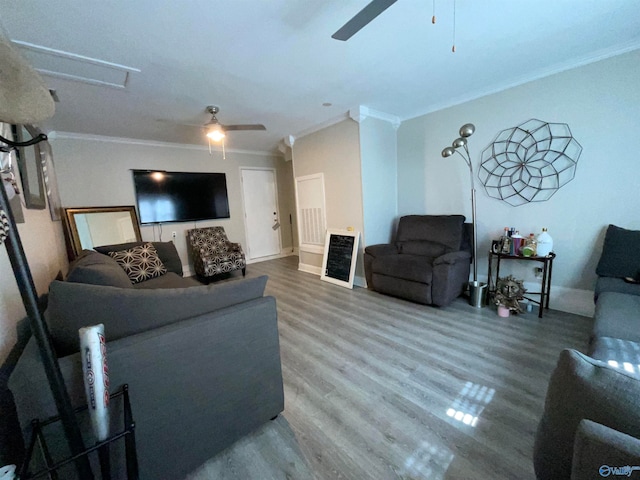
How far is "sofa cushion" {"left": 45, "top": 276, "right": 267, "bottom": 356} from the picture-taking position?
3.20ft

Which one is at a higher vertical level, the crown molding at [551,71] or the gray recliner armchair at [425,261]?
the crown molding at [551,71]

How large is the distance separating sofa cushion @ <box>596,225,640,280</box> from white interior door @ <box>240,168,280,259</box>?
511cm

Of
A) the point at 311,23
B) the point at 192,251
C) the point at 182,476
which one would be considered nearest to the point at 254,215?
the point at 192,251

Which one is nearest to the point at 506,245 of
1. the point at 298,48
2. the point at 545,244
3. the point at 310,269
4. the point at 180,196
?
the point at 545,244

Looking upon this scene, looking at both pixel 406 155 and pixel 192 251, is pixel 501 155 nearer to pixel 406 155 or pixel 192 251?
pixel 406 155

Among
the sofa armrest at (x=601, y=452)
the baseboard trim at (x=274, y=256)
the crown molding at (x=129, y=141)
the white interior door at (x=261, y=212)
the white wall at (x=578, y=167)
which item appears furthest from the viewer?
the baseboard trim at (x=274, y=256)

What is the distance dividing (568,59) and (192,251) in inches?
218

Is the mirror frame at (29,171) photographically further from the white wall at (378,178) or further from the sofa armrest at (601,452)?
the white wall at (378,178)

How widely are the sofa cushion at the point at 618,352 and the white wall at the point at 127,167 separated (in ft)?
16.9

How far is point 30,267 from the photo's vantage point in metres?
1.70

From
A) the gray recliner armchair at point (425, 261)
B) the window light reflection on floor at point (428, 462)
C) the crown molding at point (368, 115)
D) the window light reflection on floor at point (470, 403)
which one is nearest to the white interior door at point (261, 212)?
the crown molding at point (368, 115)

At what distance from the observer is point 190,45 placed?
184 centimetres

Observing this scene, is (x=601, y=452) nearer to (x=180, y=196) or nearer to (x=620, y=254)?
(x=620, y=254)

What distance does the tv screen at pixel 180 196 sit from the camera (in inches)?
167
